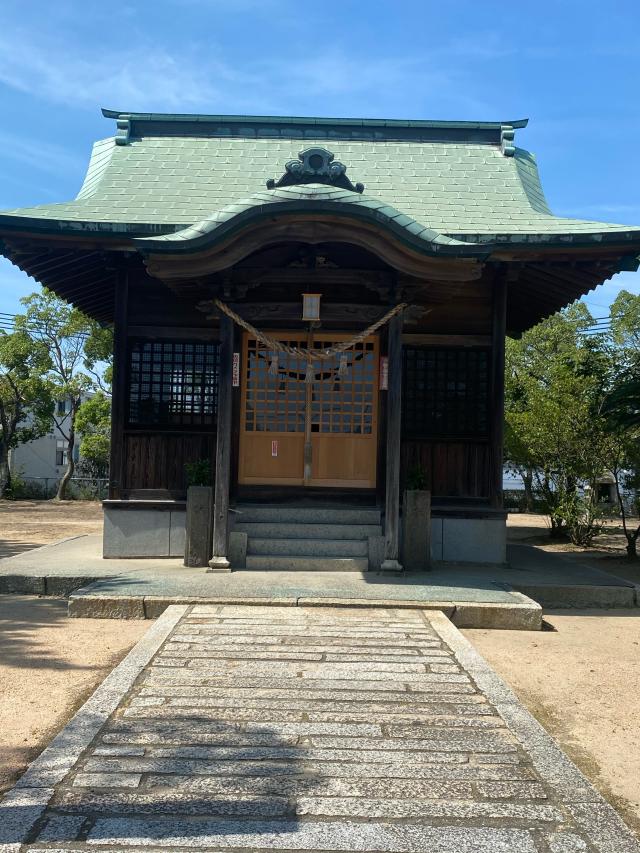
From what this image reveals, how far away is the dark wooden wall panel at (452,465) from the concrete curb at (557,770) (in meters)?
4.65

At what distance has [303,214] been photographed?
8219 mm

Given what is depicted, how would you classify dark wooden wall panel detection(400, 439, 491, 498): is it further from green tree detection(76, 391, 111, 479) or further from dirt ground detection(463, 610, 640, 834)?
green tree detection(76, 391, 111, 479)

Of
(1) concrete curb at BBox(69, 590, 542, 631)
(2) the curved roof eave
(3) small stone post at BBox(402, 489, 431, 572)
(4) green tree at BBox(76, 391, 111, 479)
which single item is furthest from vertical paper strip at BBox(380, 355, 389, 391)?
(4) green tree at BBox(76, 391, 111, 479)

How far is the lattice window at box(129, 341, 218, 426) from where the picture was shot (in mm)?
10422

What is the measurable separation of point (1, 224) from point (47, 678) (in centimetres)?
572

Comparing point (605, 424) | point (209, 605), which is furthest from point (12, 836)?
point (605, 424)

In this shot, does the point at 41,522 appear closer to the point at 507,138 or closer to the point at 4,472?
the point at 4,472

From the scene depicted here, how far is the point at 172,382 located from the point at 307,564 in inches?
132

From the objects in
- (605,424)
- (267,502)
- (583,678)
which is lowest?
(583,678)

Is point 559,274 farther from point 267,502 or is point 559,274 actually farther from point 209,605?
point 209,605

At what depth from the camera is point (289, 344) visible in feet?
33.9

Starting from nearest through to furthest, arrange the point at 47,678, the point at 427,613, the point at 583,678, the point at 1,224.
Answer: the point at 47,678 < the point at 583,678 < the point at 427,613 < the point at 1,224

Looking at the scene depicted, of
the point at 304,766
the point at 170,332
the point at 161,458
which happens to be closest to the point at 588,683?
the point at 304,766

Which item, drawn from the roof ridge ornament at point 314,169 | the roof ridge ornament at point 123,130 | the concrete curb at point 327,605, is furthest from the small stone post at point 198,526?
the roof ridge ornament at point 123,130
